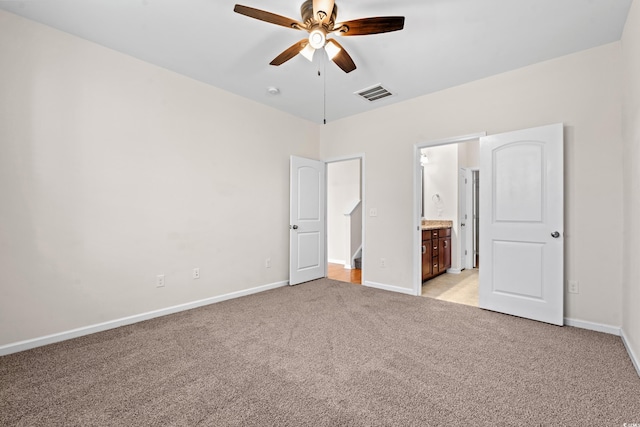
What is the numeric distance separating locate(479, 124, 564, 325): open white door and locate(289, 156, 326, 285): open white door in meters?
2.40

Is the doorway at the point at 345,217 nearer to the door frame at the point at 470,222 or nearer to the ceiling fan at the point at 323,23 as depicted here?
the door frame at the point at 470,222

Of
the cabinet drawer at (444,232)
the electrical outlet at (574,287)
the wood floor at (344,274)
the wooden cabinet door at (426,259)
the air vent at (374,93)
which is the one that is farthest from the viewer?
the cabinet drawer at (444,232)

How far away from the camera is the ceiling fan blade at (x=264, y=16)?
178 centimetres

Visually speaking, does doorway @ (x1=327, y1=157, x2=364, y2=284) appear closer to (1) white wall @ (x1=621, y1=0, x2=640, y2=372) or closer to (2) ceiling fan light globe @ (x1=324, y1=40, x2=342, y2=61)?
(2) ceiling fan light globe @ (x1=324, y1=40, x2=342, y2=61)

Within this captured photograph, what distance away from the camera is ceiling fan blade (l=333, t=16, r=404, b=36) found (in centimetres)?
185

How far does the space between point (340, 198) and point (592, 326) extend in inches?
176

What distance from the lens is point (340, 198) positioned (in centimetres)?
627

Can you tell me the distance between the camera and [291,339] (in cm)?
240

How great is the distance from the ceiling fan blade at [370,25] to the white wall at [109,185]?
2.08 meters

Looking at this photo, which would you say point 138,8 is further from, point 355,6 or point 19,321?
point 19,321

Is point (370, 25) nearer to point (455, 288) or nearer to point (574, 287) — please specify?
point (574, 287)

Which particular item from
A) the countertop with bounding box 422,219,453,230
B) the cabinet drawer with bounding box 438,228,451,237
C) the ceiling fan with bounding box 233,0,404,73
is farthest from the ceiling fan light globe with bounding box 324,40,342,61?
the cabinet drawer with bounding box 438,228,451,237

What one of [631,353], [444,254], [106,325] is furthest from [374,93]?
[106,325]

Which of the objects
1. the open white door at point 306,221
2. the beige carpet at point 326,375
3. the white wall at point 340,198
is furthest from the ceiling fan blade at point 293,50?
the white wall at point 340,198
